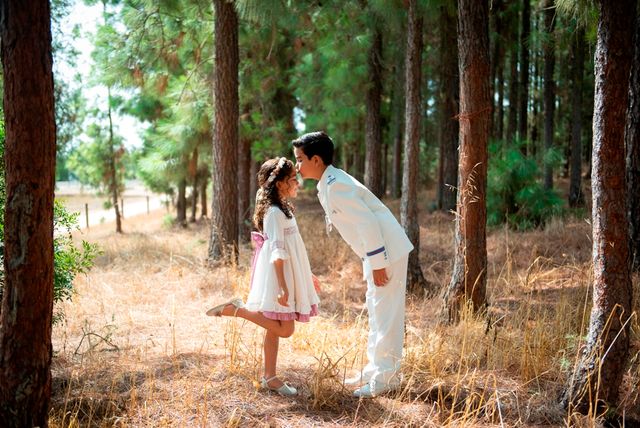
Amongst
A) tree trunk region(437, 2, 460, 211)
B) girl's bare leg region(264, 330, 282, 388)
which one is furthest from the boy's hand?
tree trunk region(437, 2, 460, 211)

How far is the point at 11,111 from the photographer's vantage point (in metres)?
2.84

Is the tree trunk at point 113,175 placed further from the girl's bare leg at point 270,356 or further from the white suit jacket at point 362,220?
the white suit jacket at point 362,220

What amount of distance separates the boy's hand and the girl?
0.49 m

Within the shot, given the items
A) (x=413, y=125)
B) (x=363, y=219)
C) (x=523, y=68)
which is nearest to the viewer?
(x=363, y=219)

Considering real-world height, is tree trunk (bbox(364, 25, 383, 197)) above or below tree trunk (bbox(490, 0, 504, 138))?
below

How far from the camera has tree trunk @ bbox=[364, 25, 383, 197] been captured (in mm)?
10102

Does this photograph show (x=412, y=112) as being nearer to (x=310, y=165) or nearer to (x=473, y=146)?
(x=473, y=146)

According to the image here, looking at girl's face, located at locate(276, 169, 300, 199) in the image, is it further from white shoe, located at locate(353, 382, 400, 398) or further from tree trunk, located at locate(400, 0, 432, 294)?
tree trunk, located at locate(400, 0, 432, 294)

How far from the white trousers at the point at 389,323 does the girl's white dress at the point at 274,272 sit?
50cm

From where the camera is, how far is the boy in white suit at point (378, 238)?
3.82m

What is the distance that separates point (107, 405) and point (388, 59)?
11.8 metres

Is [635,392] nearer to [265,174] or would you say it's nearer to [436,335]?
[436,335]

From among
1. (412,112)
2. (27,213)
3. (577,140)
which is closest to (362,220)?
(27,213)

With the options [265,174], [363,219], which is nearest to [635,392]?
[363,219]
